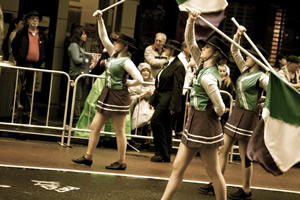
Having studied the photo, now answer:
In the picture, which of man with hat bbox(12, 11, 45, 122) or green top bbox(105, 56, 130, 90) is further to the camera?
man with hat bbox(12, 11, 45, 122)

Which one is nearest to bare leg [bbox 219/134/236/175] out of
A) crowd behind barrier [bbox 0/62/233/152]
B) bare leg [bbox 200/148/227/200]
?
bare leg [bbox 200/148/227/200]

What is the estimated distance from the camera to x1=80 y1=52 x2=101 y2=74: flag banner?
50.6 ft

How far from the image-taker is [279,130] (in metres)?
7.41

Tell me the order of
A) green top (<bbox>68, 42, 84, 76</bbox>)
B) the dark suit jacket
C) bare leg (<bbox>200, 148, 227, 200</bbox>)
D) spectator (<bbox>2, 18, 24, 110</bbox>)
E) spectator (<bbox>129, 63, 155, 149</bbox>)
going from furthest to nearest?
spectator (<bbox>2, 18, 24, 110</bbox>)
green top (<bbox>68, 42, 84, 76</bbox>)
spectator (<bbox>129, 63, 155, 149</bbox>)
the dark suit jacket
bare leg (<bbox>200, 148, 227, 200</bbox>)

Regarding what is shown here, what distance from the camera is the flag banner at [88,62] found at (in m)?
15.4

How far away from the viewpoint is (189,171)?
11758mm

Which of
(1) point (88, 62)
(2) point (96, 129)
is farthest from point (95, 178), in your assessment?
(1) point (88, 62)

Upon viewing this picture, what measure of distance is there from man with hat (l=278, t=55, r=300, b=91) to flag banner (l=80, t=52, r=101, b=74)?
3948mm

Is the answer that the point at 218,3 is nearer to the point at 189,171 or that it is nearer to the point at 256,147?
the point at 256,147

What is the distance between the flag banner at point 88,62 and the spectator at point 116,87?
4764 mm

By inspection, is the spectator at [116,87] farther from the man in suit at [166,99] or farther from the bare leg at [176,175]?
the bare leg at [176,175]

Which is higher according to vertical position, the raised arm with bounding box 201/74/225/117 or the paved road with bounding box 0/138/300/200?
the raised arm with bounding box 201/74/225/117

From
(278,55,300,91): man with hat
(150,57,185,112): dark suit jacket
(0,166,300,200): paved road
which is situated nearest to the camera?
(0,166,300,200): paved road

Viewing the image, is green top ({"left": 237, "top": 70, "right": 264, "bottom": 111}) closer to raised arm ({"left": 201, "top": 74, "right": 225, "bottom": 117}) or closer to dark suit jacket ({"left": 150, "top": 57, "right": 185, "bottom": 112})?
raised arm ({"left": 201, "top": 74, "right": 225, "bottom": 117})
